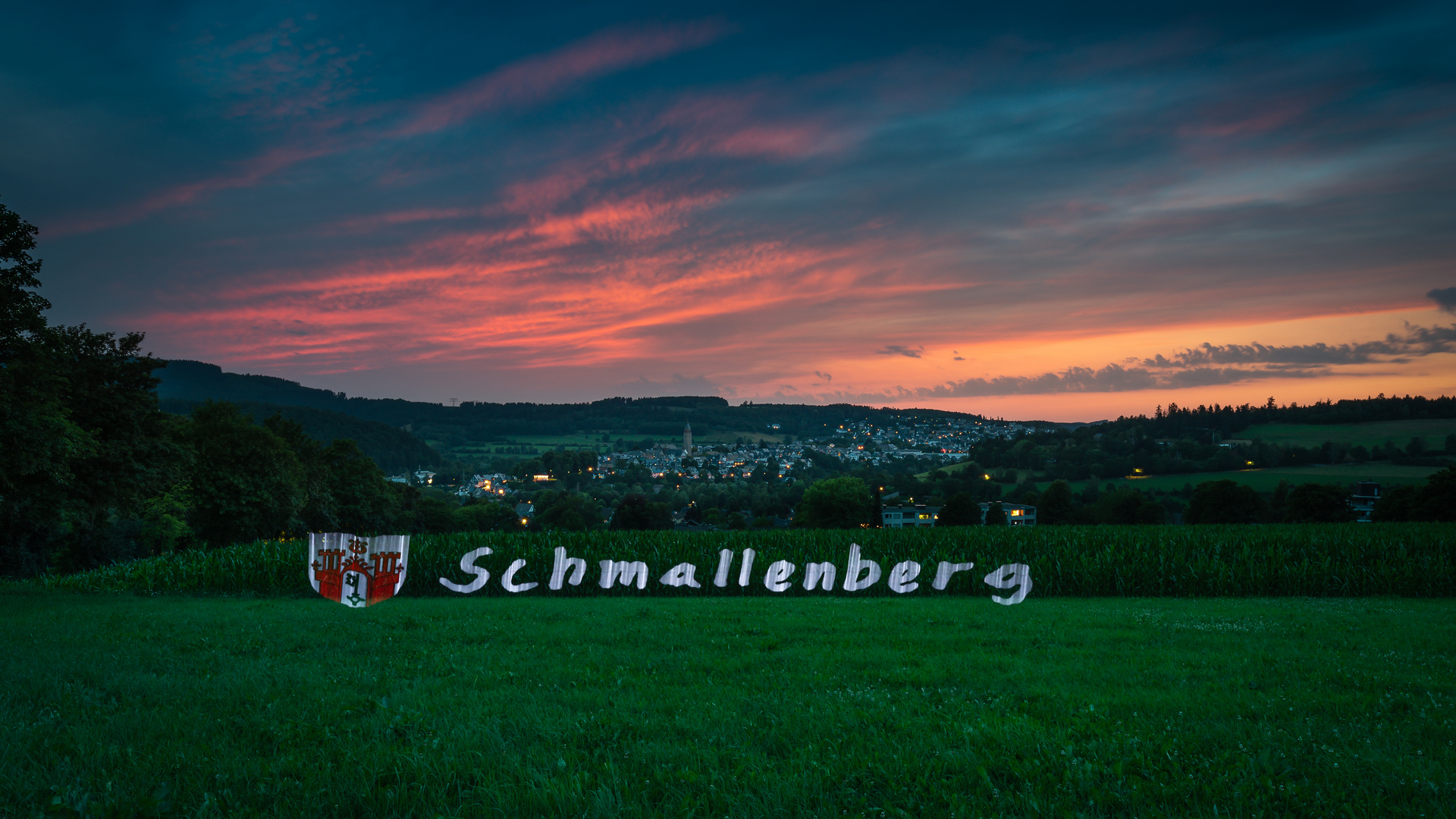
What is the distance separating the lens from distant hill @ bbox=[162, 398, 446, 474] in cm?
11069

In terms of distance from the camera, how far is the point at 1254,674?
7.80 meters

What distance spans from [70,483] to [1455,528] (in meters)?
43.0

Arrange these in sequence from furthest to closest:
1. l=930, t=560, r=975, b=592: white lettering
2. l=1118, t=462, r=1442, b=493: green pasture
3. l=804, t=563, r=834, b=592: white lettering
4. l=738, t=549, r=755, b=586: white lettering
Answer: l=1118, t=462, r=1442, b=493: green pasture
l=738, t=549, r=755, b=586: white lettering
l=804, t=563, r=834, b=592: white lettering
l=930, t=560, r=975, b=592: white lettering

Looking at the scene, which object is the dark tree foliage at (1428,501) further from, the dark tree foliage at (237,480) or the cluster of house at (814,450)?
the cluster of house at (814,450)

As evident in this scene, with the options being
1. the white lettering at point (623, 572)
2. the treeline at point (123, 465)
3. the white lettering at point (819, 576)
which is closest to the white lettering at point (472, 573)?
the white lettering at point (623, 572)

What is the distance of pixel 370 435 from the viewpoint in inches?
5032

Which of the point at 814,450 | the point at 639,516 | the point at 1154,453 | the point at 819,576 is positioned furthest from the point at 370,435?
the point at 1154,453

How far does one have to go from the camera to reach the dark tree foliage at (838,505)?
237 feet

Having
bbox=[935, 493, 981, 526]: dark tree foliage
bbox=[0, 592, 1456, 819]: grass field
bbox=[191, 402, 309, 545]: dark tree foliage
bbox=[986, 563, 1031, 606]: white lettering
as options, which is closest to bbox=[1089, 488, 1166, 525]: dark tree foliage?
bbox=[935, 493, 981, 526]: dark tree foliage

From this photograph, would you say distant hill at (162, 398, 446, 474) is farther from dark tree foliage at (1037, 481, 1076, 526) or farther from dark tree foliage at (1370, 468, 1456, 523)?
dark tree foliage at (1370, 468, 1456, 523)

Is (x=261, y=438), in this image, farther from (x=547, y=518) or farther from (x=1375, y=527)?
(x=1375, y=527)

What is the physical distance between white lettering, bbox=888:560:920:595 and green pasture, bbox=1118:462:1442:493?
71248 millimetres

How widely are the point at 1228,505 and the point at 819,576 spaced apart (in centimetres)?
5289

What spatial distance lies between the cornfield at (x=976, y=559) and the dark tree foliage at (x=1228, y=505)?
1376 inches
